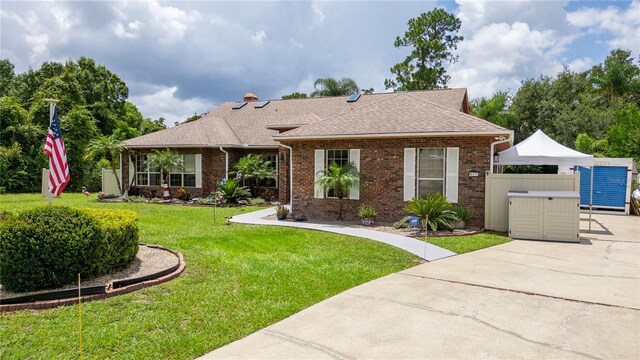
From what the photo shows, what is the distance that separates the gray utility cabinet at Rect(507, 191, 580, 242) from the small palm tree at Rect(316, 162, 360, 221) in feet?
15.1

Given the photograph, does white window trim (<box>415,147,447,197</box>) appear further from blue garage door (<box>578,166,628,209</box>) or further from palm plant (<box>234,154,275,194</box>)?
blue garage door (<box>578,166,628,209</box>)

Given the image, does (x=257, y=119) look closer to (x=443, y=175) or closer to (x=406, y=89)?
(x=443, y=175)

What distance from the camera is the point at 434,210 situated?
37.3 ft

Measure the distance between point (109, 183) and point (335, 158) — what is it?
47.2 feet

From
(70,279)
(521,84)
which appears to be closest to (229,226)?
(70,279)

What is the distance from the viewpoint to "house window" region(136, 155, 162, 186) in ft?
66.7

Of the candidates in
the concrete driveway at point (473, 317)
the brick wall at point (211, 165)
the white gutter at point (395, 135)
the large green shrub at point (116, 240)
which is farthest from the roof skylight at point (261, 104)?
the concrete driveway at point (473, 317)

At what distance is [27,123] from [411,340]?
30639 millimetres

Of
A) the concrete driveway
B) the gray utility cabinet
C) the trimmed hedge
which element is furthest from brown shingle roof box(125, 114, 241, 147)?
the concrete driveway

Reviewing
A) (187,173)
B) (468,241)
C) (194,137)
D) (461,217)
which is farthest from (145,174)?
(468,241)

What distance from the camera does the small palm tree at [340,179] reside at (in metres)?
12.7

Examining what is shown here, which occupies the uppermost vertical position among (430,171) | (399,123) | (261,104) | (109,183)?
(261,104)

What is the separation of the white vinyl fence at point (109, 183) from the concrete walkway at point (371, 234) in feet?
35.5

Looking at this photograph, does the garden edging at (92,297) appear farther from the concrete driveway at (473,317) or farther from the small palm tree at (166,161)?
the small palm tree at (166,161)
